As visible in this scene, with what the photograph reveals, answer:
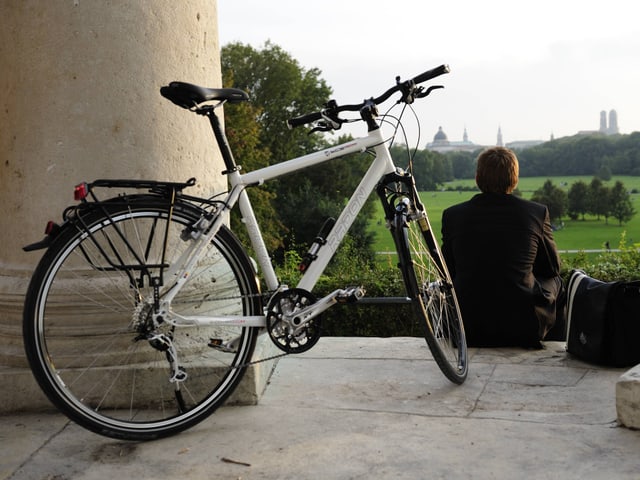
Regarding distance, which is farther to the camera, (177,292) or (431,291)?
(431,291)

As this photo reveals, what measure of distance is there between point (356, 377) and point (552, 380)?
3.45 ft

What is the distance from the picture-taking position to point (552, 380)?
4.50 meters

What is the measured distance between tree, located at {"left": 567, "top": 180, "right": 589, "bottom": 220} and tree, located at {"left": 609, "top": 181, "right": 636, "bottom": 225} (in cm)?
241

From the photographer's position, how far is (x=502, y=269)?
17.0 feet

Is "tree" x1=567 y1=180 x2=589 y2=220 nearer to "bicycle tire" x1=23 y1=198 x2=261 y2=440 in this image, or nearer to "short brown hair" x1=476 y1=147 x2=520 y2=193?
"short brown hair" x1=476 y1=147 x2=520 y2=193

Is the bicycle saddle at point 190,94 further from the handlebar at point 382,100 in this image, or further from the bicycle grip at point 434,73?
the bicycle grip at point 434,73

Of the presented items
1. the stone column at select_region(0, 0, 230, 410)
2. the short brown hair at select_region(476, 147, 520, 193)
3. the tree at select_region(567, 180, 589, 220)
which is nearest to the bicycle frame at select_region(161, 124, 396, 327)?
the stone column at select_region(0, 0, 230, 410)

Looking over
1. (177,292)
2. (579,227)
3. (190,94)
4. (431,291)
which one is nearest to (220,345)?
(177,292)

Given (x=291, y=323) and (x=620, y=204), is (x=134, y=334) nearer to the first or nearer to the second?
(x=291, y=323)

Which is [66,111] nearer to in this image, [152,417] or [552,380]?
[152,417]

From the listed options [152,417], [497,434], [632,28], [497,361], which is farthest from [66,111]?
[632,28]

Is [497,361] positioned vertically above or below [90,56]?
below

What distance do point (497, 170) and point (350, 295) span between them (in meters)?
1.75

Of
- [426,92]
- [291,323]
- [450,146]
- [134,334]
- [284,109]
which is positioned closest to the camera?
[291,323]
